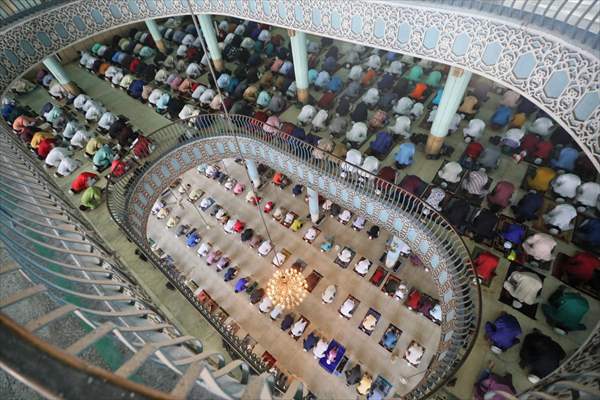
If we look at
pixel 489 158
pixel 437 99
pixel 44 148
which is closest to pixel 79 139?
pixel 44 148

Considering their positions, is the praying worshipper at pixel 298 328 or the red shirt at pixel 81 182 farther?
the red shirt at pixel 81 182

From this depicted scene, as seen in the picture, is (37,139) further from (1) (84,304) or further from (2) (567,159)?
(2) (567,159)

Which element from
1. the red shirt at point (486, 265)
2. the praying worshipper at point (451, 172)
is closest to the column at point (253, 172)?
the praying worshipper at point (451, 172)

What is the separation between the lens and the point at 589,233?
21.1 ft

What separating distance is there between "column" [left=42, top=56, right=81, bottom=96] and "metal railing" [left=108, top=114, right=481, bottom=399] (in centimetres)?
580

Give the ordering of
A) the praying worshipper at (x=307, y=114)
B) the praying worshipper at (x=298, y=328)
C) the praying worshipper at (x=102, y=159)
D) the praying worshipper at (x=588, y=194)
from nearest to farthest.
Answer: the praying worshipper at (x=588, y=194) < the praying worshipper at (x=298, y=328) < the praying worshipper at (x=102, y=159) < the praying worshipper at (x=307, y=114)

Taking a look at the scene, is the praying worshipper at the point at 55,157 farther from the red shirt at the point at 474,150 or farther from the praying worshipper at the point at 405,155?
the red shirt at the point at 474,150

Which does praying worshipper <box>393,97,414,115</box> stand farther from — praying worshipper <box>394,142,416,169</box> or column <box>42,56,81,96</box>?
column <box>42,56,81,96</box>

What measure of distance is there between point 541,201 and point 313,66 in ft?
29.7

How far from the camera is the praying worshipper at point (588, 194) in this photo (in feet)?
22.8

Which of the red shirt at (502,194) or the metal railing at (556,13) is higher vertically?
the metal railing at (556,13)

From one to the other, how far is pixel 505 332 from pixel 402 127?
561cm

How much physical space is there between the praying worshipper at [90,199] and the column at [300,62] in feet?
22.1

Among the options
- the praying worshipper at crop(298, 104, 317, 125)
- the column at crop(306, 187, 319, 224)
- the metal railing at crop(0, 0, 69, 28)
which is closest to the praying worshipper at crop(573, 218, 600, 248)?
the column at crop(306, 187, 319, 224)
